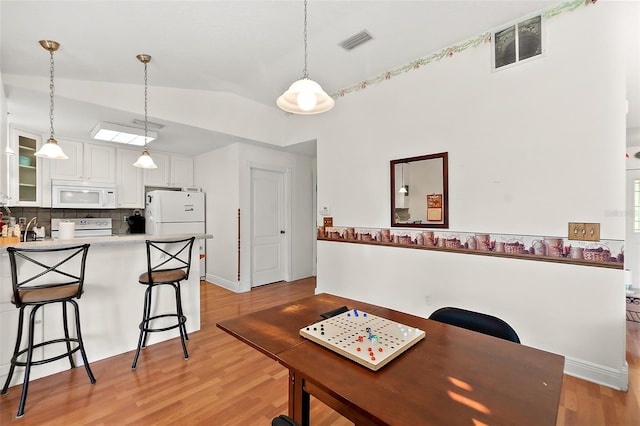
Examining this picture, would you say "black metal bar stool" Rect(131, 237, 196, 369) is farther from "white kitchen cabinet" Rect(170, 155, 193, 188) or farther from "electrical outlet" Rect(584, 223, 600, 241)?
"electrical outlet" Rect(584, 223, 600, 241)

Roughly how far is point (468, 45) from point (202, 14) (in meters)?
2.36

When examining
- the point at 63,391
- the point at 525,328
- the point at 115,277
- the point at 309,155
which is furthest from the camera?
the point at 309,155

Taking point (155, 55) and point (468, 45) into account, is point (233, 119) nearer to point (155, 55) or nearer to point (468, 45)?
point (155, 55)

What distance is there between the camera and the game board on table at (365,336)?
104 cm

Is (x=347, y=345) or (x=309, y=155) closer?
(x=347, y=345)

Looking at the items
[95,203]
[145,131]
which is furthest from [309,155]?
[95,203]

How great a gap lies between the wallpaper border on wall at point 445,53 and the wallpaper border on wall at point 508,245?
1753 mm

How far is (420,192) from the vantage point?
3072 millimetres

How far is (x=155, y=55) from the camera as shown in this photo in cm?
269

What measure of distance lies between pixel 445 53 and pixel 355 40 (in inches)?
36.4

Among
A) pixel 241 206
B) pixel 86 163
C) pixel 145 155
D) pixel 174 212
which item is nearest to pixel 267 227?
pixel 241 206

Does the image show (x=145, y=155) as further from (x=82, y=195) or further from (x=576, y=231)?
(x=576, y=231)

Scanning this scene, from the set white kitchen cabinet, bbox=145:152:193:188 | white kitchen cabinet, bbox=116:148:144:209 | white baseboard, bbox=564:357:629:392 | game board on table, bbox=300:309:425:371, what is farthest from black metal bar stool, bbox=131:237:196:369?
white baseboard, bbox=564:357:629:392

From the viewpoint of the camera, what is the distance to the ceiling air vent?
2.63 meters
